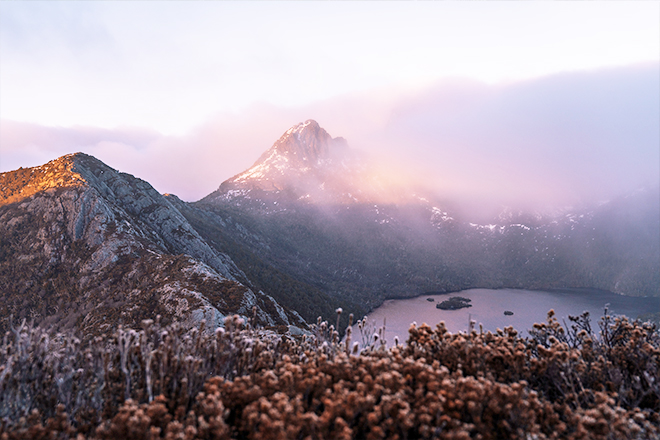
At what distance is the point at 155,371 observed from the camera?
28.8 ft

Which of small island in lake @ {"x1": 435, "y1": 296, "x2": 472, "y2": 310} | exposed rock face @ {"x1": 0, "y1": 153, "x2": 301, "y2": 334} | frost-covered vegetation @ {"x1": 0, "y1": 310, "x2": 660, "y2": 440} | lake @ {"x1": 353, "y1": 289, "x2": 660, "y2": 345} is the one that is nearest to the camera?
frost-covered vegetation @ {"x1": 0, "y1": 310, "x2": 660, "y2": 440}

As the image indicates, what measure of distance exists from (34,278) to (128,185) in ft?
104

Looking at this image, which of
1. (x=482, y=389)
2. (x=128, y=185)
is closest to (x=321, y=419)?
(x=482, y=389)

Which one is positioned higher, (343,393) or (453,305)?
(343,393)

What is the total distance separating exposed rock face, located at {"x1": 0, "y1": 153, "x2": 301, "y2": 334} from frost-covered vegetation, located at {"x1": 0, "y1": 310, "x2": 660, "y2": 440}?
19.3 metres

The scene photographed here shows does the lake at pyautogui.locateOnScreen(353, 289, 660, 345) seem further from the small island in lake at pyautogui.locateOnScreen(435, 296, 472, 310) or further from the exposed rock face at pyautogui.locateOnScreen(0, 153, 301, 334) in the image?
the exposed rock face at pyautogui.locateOnScreen(0, 153, 301, 334)

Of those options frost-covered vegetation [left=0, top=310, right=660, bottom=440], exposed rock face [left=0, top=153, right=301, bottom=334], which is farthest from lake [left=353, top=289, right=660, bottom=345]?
frost-covered vegetation [left=0, top=310, right=660, bottom=440]

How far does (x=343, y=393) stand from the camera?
6.46 m

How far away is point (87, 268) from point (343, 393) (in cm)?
4561

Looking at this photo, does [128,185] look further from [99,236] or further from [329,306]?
[329,306]

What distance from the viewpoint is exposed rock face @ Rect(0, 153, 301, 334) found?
3047 cm

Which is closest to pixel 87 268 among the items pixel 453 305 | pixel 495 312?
pixel 453 305

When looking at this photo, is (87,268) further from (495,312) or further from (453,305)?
(495,312)

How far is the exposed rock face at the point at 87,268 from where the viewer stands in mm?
30469
